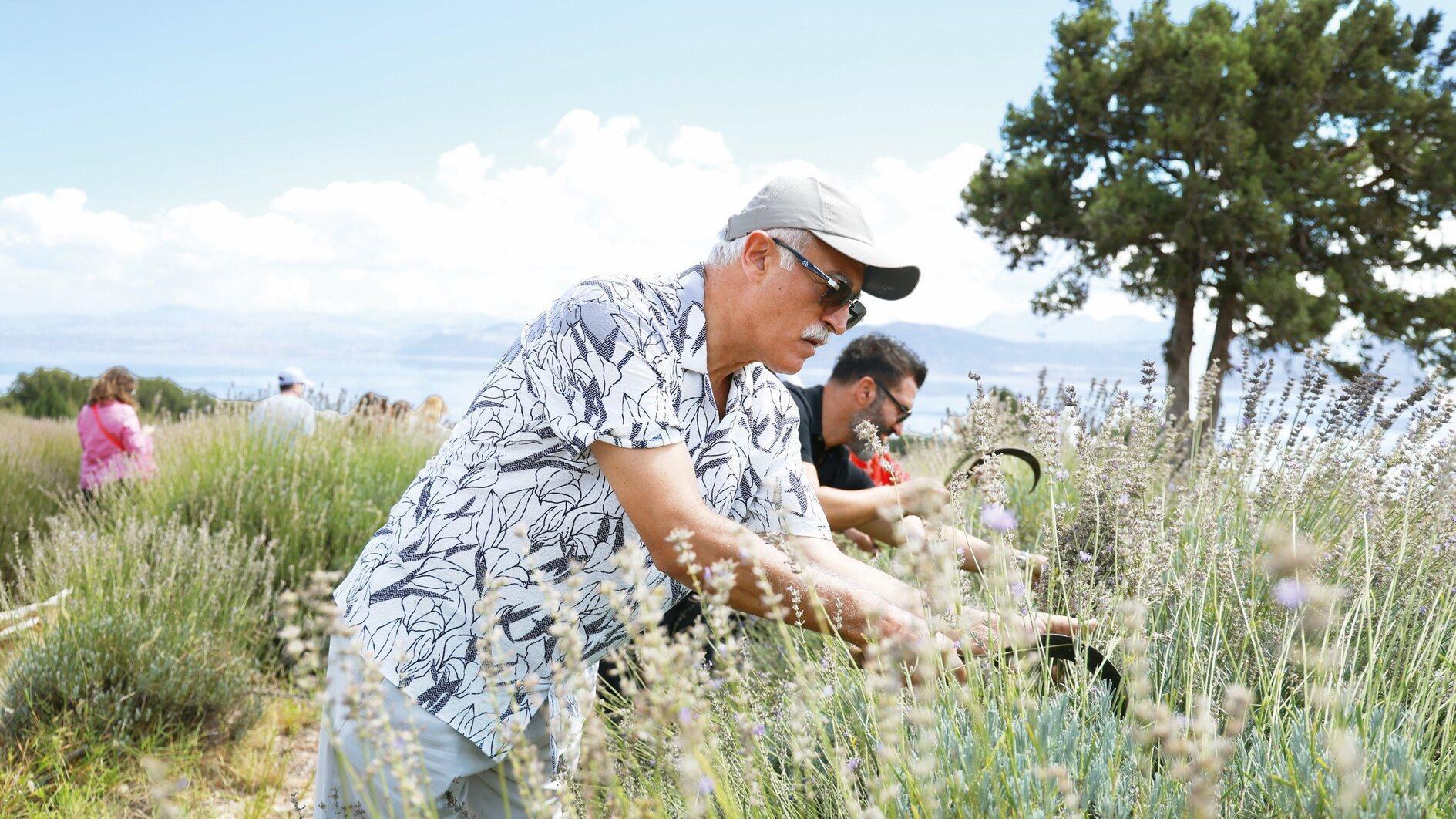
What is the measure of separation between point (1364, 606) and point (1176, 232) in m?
19.0

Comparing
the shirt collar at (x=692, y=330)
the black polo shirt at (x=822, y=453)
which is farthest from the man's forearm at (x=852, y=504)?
the shirt collar at (x=692, y=330)

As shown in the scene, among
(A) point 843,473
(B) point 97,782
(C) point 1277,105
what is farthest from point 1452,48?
(B) point 97,782

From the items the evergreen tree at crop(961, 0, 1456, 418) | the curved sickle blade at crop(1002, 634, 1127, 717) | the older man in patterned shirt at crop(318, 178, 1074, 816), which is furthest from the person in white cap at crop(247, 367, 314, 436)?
the evergreen tree at crop(961, 0, 1456, 418)

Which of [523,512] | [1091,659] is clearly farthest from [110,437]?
[1091,659]

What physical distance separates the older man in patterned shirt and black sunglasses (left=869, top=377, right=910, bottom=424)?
235 cm

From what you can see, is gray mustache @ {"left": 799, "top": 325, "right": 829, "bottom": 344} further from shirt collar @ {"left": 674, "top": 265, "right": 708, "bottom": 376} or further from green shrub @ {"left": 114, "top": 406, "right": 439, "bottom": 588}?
green shrub @ {"left": 114, "top": 406, "right": 439, "bottom": 588}

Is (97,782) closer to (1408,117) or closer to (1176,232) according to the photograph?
(1176,232)

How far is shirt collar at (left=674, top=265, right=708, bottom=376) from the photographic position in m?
1.81

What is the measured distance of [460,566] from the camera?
5.82 feet

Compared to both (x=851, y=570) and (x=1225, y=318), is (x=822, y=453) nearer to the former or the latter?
(x=851, y=570)

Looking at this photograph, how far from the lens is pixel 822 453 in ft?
14.4

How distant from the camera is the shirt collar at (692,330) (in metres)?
1.81

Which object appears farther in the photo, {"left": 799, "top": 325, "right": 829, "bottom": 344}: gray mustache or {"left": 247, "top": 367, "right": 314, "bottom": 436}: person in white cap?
{"left": 247, "top": 367, "right": 314, "bottom": 436}: person in white cap

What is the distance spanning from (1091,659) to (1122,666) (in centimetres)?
12
